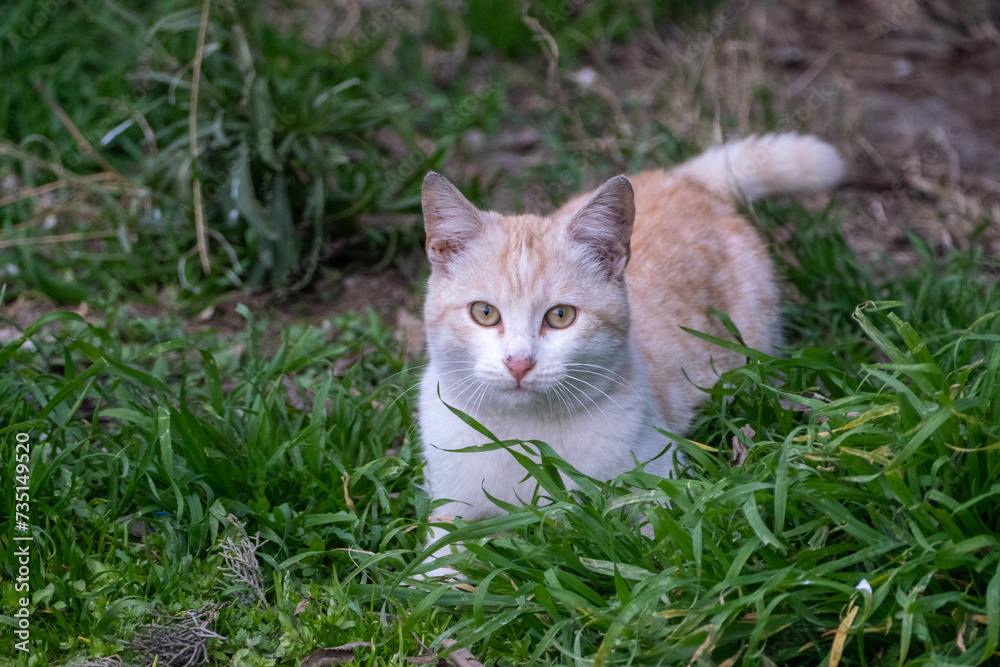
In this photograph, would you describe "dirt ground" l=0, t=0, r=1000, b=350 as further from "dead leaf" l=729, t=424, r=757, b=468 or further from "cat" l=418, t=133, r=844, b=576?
"dead leaf" l=729, t=424, r=757, b=468

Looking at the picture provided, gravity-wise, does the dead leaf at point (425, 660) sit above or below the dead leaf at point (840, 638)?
below

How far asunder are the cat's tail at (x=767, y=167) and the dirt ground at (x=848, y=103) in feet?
1.91

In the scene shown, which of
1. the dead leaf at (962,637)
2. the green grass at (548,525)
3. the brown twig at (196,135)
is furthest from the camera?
the brown twig at (196,135)

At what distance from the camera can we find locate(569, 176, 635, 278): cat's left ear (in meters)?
2.73

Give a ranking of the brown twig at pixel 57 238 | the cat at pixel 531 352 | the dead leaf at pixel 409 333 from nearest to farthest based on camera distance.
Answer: the cat at pixel 531 352, the dead leaf at pixel 409 333, the brown twig at pixel 57 238

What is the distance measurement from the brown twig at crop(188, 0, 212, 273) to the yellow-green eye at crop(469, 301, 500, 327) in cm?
209

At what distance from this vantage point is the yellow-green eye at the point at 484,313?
2.71m

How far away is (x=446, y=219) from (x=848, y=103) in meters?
4.37

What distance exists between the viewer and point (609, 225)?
2.79 meters

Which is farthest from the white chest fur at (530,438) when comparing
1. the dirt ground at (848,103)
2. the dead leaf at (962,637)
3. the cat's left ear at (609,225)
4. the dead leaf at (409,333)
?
the dirt ground at (848,103)

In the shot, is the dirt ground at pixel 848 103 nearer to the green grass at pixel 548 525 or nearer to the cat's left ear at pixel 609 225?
the green grass at pixel 548 525

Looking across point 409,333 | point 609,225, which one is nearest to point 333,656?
point 609,225

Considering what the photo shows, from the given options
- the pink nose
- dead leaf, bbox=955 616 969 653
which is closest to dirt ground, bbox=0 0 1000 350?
the pink nose

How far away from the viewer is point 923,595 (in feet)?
7.09
